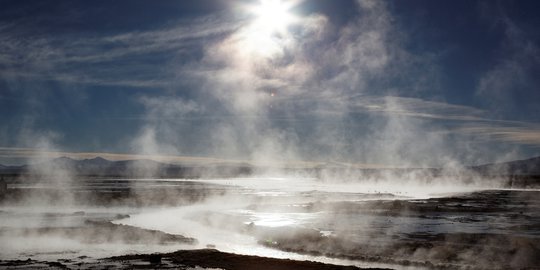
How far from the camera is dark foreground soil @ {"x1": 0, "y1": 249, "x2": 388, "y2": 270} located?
20406 mm

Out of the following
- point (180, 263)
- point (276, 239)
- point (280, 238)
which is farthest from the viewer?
point (280, 238)

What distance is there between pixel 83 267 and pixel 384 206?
1446 inches

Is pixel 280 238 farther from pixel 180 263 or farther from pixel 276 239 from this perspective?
pixel 180 263

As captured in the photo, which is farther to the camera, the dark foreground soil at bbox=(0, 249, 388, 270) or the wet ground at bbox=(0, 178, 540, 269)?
the wet ground at bbox=(0, 178, 540, 269)

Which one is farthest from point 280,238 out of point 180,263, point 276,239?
point 180,263

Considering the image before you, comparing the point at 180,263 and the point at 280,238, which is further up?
the point at 280,238

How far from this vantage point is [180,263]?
70.3 ft

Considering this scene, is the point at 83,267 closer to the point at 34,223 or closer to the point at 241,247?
the point at 241,247

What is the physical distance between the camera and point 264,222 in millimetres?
38531

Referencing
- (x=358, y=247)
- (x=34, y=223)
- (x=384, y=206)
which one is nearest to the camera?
(x=358, y=247)

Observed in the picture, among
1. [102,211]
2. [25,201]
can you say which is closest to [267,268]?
[102,211]

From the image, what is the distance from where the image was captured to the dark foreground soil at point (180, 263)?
66.9 feet

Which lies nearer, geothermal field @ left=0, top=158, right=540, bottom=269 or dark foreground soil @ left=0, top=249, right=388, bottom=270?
dark foreground soil @ left=0, top=249, right=388, bottom=270

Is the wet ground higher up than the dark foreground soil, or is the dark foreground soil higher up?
the wet ground
